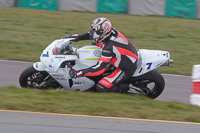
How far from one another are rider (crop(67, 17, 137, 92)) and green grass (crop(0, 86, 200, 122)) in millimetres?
321

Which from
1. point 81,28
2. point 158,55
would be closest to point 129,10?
point 81,28

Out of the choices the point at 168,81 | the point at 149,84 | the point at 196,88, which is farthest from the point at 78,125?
the point at 168,81

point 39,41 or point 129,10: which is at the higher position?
point 129,10

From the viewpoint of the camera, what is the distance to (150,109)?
20.6 ft

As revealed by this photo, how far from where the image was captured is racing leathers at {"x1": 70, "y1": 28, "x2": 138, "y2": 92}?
666 cm

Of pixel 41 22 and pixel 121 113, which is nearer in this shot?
pixel 121 113

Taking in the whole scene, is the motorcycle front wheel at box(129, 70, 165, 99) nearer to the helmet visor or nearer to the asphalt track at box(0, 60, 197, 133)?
the helmet visor

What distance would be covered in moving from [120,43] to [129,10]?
12284 millimetres

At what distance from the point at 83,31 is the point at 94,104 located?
8832 mm

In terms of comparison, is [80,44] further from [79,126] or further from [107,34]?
[79,126]

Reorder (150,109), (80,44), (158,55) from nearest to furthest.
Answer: (150,109)
(158,55)
(80,44)

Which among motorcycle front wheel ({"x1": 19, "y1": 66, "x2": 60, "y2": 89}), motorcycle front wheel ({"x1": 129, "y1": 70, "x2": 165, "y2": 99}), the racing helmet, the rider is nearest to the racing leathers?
the rider

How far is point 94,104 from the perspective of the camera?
6.22 meters

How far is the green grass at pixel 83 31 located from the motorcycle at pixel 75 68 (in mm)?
3391
